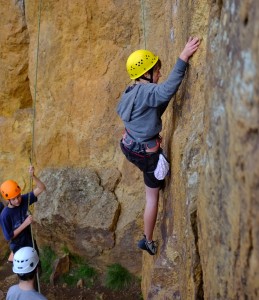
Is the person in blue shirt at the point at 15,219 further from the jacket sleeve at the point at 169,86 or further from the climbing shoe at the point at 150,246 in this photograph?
the jacket sleeve at the point at 169,86

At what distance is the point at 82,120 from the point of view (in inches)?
284

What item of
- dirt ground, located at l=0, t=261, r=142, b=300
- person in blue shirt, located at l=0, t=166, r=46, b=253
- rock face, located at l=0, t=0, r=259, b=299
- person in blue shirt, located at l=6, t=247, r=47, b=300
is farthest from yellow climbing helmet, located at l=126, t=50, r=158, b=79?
dirt ground, located at l=0, t=261, r=142, b=300

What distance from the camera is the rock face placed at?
2.25 meters

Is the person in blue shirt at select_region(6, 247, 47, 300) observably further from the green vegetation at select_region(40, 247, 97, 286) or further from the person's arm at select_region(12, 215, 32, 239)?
the green vegetation at select_region(40, 247, 97, 286)

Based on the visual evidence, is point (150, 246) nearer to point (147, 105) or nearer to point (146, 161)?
point (146, 161)

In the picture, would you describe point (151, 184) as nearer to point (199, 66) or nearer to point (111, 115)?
point (199, 66)

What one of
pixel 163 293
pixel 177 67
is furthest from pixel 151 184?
pixel 177 67

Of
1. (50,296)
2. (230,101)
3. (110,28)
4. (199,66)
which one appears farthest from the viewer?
(50,296)

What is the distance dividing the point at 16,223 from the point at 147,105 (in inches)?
113

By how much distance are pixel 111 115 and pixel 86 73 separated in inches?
30.4

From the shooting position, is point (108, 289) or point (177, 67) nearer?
point (177, 67)

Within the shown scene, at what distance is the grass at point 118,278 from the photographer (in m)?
6.96

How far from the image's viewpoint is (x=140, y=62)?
397 cm

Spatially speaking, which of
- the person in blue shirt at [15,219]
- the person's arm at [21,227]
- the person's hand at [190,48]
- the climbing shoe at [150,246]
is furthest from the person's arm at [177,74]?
the person's arm at [21,227]
